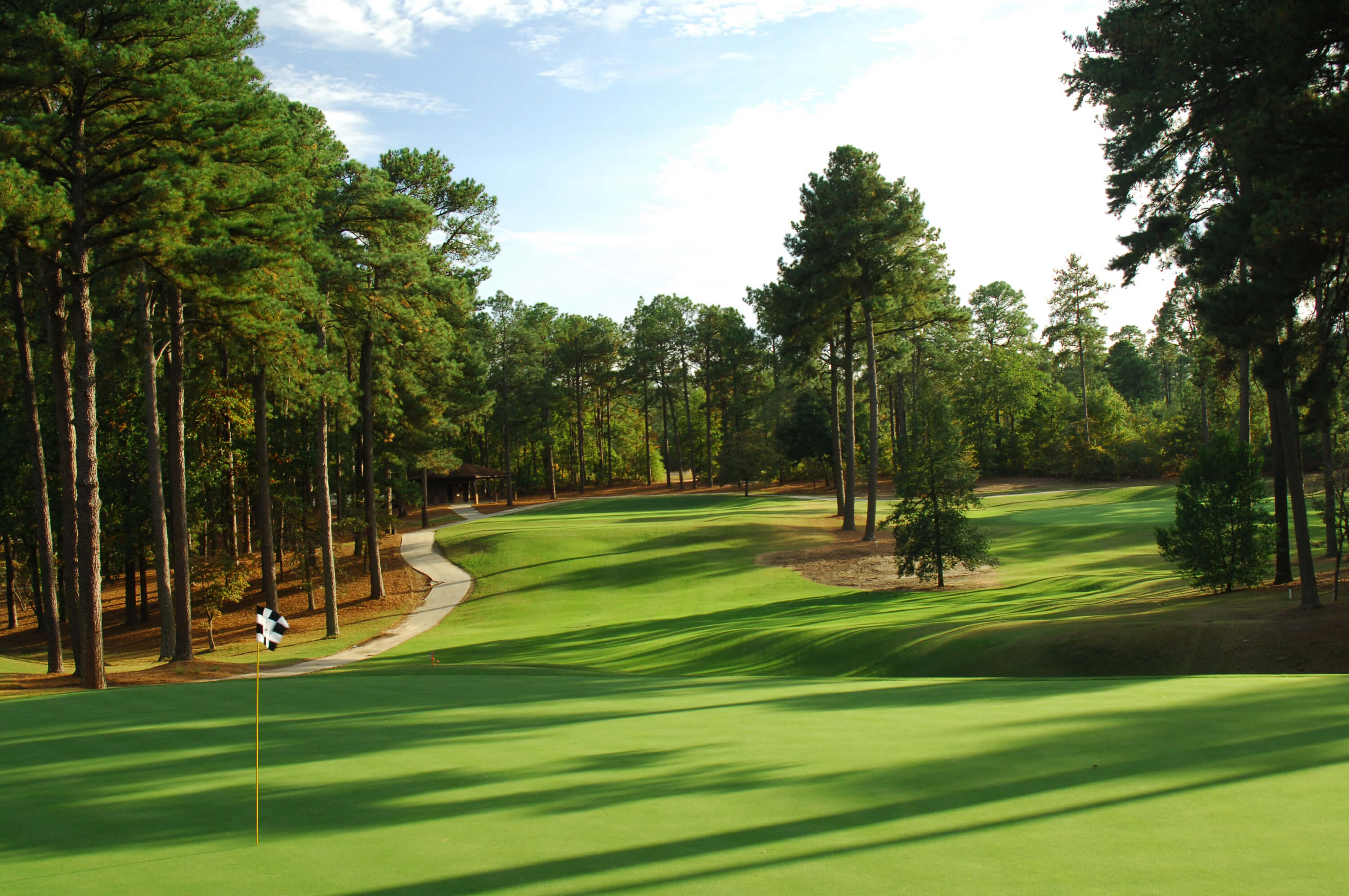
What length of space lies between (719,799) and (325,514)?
2714 cm

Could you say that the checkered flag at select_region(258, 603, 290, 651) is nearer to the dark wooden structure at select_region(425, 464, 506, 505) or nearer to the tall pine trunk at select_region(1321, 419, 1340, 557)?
the tall pine trunk at select_region(1321, 419, 1340, 557)

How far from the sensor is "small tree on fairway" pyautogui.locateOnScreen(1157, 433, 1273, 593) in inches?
738

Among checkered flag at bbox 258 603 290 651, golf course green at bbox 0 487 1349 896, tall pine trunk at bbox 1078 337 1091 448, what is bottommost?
golf course green at bbox 0 487 1349 896

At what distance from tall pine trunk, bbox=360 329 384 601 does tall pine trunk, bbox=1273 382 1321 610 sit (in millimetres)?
29072

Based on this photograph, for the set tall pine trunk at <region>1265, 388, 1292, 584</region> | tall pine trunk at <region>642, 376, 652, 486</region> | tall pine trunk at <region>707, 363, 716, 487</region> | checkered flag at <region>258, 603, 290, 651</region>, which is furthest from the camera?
tall pine trunk at <region>642, 376, 652, 486</region>

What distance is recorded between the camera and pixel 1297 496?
56.8ft

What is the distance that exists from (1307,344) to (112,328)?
3192cm

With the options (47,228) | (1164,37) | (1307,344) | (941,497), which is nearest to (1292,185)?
(1307,344)

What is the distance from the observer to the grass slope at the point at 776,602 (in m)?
15.8

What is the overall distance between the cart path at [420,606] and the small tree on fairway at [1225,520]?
19244 millimetres

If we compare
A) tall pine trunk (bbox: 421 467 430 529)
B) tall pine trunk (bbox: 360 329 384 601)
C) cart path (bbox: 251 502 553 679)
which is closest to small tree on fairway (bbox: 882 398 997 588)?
cart path (bbox: 251 502 553 679)

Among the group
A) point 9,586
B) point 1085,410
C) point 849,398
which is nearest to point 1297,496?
point 849,398

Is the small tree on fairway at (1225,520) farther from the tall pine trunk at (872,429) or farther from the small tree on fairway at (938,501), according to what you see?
A: the tall pine trunk at (872,429)

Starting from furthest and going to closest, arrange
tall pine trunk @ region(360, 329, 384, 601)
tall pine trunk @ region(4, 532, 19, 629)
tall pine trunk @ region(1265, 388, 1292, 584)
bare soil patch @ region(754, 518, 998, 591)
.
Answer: tall pine trunk @ region(4, 532, 19, 629)
tall pine trunk @ region(360, 329, 384, 601)
bare soil patch @ region(754, 518, 998, 591)
tall pine trunk @ region(1265, 388, 1292, 584)
